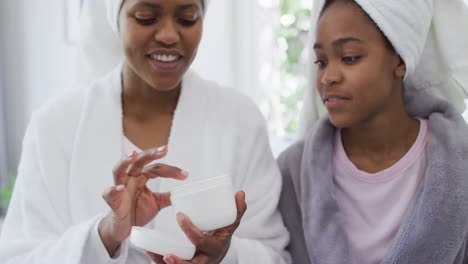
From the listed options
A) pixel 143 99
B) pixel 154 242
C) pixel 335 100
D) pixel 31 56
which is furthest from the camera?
pixel 31 56

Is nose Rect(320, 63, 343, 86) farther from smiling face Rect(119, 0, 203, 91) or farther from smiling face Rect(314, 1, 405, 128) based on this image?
smiling face Rect(119, 0, 203, 91)

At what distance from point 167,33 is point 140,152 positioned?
232mm

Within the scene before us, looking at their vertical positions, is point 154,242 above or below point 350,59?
below

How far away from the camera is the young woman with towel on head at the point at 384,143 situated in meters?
0.97

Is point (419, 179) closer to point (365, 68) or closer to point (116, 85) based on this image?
point (365, 68)

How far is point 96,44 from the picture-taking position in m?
1.16

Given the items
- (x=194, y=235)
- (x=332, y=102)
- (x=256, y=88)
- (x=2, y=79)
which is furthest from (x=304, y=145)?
(x=2, y=79)

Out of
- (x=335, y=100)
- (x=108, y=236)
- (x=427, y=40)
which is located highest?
(x=427, y=40)

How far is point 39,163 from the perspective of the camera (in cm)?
102

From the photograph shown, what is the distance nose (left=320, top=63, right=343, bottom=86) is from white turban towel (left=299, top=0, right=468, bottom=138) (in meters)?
0.11

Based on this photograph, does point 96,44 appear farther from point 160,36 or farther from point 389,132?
point 389,132

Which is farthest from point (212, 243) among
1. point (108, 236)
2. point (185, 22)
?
point (185, 22)

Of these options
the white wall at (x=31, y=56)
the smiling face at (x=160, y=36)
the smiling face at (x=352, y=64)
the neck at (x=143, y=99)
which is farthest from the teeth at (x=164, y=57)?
the white wall at (x=31, y=56)

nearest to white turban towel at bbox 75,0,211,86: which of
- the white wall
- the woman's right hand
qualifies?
the woman's right hand
